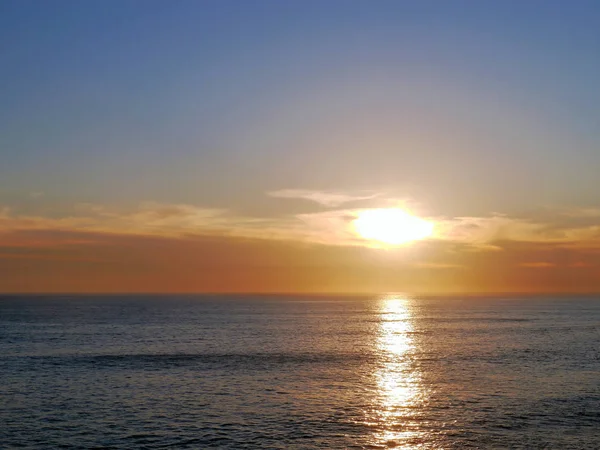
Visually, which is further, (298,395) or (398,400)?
(298,395)

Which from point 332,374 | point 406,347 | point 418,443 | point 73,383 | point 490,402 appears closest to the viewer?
point 418,443

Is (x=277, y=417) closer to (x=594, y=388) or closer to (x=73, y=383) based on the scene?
(x=73, y=383)

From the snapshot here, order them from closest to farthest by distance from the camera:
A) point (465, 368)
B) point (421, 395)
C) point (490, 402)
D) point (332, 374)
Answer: point (490, 402) < point (421, 395) < point (332, 374) < point (465, 368)

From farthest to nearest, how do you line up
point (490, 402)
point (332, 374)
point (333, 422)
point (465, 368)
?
point (465, 368)
point (332, 374)
point (490, 402)
point (333, 422)

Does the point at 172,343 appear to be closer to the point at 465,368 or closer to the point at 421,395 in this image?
the point at 465,368

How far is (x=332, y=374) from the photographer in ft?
247

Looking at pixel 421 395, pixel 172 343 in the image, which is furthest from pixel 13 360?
pixel 421 395

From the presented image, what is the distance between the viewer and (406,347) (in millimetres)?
110562

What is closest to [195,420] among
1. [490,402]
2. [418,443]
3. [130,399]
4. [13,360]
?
[130,399]

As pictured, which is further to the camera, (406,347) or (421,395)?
(406,347)

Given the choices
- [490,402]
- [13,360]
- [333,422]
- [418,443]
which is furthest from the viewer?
[13,360]

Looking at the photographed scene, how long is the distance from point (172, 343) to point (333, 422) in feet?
230

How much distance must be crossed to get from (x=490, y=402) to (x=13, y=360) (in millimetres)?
64910

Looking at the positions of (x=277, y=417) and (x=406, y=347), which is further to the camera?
(x=406, y=347)
